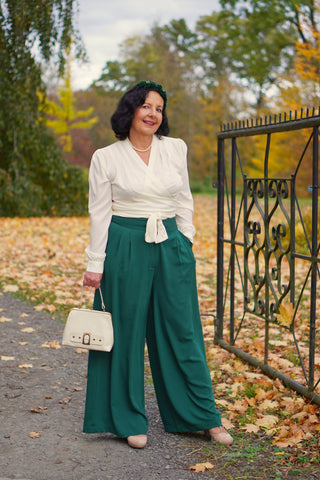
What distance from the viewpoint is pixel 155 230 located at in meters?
2.94

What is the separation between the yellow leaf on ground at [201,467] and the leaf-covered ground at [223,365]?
0.20 ft

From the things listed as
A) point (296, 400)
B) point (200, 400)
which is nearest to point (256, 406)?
point (296, 400)

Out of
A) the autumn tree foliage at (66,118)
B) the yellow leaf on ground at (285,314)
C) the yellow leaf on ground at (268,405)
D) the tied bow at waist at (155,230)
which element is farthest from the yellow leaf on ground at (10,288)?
the autumn tree foliage at (66,118)

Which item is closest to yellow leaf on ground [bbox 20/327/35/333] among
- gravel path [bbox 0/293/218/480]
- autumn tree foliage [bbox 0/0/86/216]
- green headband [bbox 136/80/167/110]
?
gravel path [bbox 0/293/218/480]

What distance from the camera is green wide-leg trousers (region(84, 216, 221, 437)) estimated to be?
2977mm

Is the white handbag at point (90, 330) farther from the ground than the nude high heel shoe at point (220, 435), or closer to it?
farther from the ground

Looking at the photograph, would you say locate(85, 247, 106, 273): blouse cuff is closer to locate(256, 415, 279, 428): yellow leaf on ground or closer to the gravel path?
the gravel path

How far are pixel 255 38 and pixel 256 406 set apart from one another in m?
29.8

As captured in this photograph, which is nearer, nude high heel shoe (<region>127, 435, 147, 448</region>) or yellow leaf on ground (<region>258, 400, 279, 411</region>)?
nude high heel shoe (<region>127, 435, 147, 448</region>)

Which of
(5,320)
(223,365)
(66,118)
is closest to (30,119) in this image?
(5,320)

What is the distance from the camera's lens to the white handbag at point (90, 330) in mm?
2895

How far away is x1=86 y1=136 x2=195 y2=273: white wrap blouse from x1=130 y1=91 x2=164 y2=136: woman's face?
0.32ft

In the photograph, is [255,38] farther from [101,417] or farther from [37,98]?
[101,417]

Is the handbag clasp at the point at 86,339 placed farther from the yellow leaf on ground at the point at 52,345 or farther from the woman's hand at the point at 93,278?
the yellow leaf on ground at the point at 52,345
